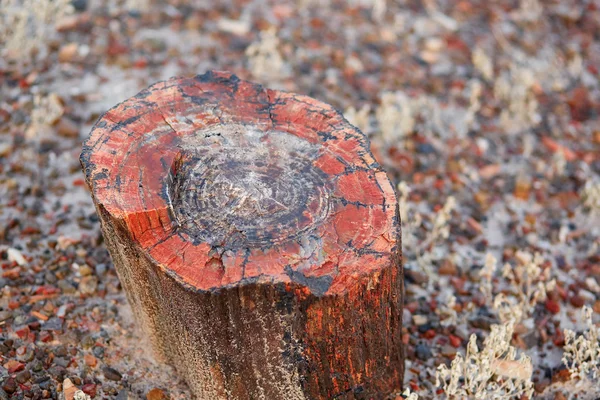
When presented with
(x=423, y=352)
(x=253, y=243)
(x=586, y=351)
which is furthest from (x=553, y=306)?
(x=253, y=243)

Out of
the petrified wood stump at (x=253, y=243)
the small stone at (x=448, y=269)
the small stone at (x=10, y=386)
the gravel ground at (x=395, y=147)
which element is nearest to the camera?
the petrified wood stump at (x=253, y=243)

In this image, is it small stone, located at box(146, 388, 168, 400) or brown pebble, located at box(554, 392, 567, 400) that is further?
brown pebble, located at box(554, 392, 567, 400)

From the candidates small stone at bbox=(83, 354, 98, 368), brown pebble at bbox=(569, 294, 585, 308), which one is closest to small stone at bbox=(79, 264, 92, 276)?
small stone at bbox=(83, 354, 98, 368)

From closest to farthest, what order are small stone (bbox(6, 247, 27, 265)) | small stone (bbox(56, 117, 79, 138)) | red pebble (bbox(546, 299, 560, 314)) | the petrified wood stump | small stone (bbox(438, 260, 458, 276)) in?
1. the petrified wood stump
2. small stone (bbox(6, 247, 27, 265))
3. red pebble (bbox(546, 299, 560, 314))
4. small stone (bbox(438, 260, 458, 276))
5. small stone (bbox(56, 117, 79, 138))

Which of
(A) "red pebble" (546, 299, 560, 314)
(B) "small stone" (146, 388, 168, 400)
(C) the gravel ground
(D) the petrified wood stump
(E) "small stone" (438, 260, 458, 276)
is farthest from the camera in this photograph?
(E) "small stone" (438, 260, 458, 276)

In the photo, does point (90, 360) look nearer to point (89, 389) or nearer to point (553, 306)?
point (89, 389)

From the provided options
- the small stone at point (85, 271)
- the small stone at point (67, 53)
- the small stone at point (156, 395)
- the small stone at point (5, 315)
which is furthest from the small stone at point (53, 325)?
the small stone at point (67, 53)

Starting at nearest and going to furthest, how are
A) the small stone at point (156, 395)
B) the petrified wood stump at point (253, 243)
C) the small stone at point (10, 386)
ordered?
the petrified wood stump at point (253, 243)
the small stone at point (10, 386)
the small stone at point (156, 395)

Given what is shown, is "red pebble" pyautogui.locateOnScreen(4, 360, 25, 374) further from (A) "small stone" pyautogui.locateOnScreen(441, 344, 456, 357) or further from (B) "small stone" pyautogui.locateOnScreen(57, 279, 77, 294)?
(A) "small stone" pyautogui.locateOnScreen(441, 344, 456, 357)

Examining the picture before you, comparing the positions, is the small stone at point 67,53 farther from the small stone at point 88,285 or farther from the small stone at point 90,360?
the small stone at point 90,360
